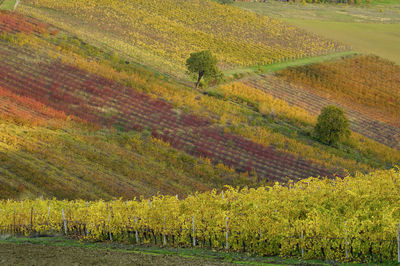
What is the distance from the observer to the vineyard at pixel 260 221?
2909cm

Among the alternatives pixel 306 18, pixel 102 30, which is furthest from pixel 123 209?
pixel 306 18

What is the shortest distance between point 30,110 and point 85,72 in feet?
52.4

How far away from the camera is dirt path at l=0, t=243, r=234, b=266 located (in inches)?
1118

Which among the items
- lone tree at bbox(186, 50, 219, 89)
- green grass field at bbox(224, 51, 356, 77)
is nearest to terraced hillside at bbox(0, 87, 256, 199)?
lone tree at bbox(186, 50, 219, 89)

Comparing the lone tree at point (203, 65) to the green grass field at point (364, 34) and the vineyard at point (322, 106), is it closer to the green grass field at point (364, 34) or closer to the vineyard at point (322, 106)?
the vineyard at point (322, 106)

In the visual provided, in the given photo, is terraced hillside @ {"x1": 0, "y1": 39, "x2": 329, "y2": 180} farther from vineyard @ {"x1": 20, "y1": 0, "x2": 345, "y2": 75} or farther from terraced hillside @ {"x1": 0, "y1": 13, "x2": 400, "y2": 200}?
vineyard @ {"x1": 20, "y1": 0, "x2": 345, "y2": 75}

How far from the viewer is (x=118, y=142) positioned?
58.1 metres

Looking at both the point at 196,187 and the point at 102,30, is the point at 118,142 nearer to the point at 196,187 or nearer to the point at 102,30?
the point at 196,187

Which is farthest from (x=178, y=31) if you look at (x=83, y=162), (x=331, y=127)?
(x=83, y=162)

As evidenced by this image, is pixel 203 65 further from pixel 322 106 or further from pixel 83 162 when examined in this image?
pixel 83 162

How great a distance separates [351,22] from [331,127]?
8619 centimetres

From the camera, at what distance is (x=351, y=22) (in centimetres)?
14775

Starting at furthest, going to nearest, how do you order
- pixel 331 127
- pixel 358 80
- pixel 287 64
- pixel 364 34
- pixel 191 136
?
pixel 364 34 → pixel 287 64 → pixel 358 80 → pixel 331 127 → pixel 191 136

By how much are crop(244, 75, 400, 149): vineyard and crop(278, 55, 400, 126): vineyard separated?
221 centimetres
